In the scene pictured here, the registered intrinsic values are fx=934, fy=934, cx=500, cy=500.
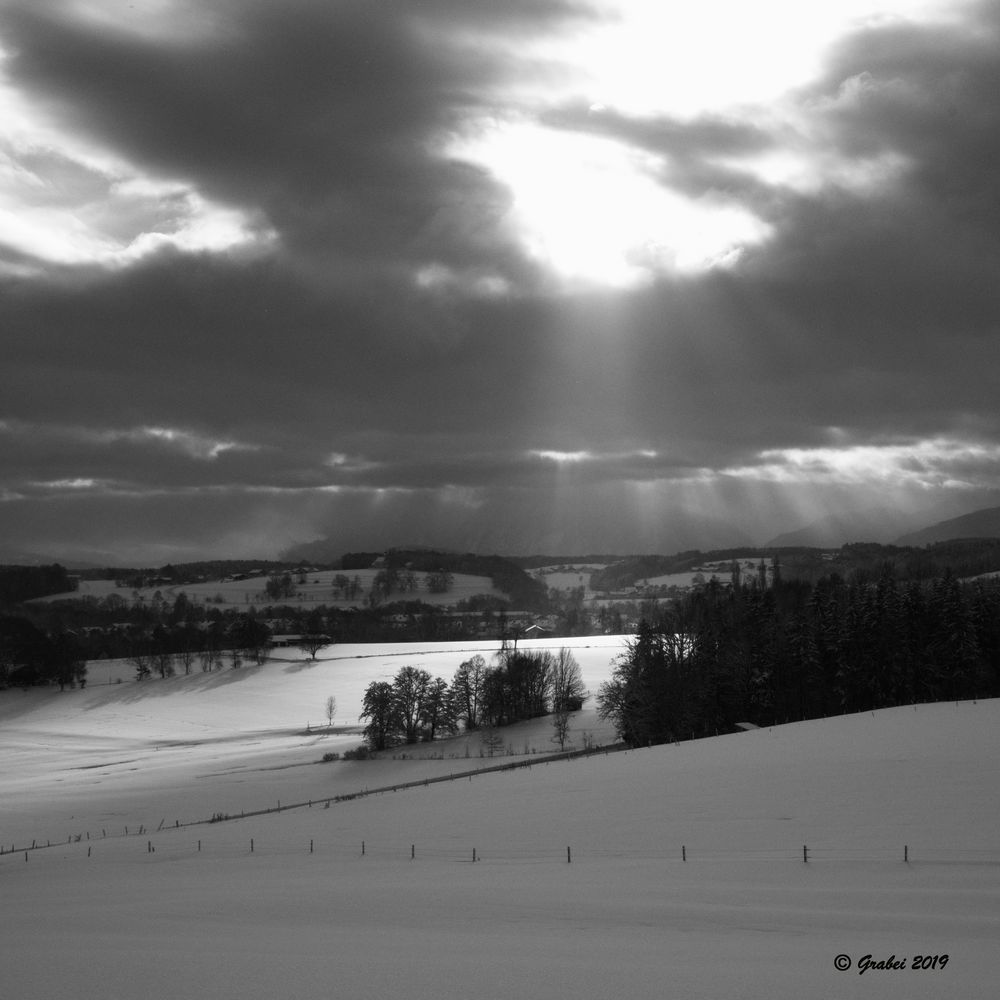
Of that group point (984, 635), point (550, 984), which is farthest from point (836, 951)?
point (984, 635)

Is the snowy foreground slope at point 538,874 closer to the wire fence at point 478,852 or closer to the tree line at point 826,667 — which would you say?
the wire fence at point 478,852

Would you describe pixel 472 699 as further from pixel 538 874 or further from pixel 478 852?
pixel 538 874

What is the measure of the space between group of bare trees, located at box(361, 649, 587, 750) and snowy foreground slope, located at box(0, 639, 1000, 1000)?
10.3 m

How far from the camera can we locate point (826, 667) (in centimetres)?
8912

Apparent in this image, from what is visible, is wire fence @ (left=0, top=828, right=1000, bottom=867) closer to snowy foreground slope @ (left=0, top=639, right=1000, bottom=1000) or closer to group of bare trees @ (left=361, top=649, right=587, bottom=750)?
snowy foreground slope @ (left=0, top=639, right=1000, bottom=1000)

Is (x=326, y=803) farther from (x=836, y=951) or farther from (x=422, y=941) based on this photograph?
(x=836, y=951)

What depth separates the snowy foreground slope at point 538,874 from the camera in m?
18.5

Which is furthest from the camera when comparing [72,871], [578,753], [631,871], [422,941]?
[578,753]

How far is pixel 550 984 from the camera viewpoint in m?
17.6

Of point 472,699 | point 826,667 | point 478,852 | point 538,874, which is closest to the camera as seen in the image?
point 538,874

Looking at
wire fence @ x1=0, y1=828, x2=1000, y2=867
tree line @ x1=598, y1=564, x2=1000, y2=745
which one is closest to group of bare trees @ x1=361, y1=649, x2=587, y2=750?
tree line @ x1=598, y1=564, x2=1000, y2=745

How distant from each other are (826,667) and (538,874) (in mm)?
64434

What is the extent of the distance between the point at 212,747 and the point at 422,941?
76206 mm

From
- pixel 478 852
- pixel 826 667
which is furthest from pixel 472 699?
pixel 478 852
